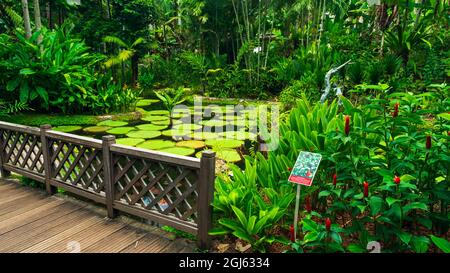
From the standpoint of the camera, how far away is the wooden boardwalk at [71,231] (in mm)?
2516

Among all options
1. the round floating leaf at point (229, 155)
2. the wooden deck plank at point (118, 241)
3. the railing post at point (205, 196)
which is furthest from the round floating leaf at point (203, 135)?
the railing post at point (205, 196)

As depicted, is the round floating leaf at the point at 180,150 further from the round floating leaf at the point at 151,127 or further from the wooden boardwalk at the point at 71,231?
the wooden boardwalk at the point at 71,231

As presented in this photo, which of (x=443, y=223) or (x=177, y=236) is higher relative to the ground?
(x=443, y=223)

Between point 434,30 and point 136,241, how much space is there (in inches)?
372

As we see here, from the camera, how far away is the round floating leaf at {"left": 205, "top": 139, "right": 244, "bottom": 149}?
545 cm

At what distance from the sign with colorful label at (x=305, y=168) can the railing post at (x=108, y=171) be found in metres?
1.63

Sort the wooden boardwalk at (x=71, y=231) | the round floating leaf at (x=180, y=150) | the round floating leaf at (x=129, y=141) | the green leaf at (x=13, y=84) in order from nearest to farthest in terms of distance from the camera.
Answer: the wooden boardwalk at (x=71, y=231) < the round floating leaf at (x=180, y=150) < the round floating leaf at (x=129, y=141) < the green leaf at (x=13, y=84)

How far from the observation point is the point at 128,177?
313cm

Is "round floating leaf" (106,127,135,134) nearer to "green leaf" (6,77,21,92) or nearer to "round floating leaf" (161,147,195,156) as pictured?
"round floating leaf" (161,147,195,156)

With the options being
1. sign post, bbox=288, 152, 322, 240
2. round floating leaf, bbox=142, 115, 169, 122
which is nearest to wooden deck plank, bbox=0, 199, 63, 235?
sign post, bbox=288, 152, 322, 240

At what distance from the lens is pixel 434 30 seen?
8695mm

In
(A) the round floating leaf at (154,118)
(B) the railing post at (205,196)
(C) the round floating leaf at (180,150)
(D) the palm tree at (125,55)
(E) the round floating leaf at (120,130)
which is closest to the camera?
(B) the railing post at (205,196)
